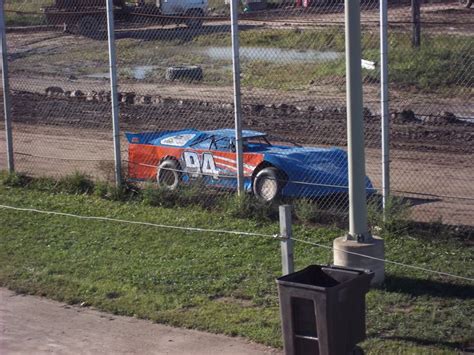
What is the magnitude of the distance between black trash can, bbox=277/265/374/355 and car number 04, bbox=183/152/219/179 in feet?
18.3

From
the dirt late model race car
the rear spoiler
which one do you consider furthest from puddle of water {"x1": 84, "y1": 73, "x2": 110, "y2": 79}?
the dirt late model race car

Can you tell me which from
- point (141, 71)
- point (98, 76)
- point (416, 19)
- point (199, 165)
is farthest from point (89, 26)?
point (199, 165)

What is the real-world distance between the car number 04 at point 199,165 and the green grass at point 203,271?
651mm

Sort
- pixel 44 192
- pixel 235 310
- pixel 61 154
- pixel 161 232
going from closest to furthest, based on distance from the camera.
→ pixel 235 310
pixel 161 232
pixel 44 192
pixel 61 154

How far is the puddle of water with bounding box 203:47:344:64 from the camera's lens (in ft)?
66.8

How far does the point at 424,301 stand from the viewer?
8.66 meters

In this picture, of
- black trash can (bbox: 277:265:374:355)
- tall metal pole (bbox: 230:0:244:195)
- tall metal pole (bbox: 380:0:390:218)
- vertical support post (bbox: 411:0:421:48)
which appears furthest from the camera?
vertical support post (bbox: 411:0:421:48)

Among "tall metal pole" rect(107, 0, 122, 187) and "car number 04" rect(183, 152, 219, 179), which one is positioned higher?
"tall metal pole" rect(107, 0, 122, 187)

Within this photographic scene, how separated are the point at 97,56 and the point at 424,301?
85.6ft

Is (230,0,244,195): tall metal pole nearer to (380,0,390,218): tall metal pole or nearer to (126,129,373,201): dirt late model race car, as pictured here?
(126,129,373,201): dirt late model race car

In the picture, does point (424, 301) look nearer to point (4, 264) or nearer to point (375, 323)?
point (375, 323)

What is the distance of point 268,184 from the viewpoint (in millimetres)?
12117

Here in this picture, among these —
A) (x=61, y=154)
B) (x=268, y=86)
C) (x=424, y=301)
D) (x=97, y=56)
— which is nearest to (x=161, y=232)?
(x=424, y=301)

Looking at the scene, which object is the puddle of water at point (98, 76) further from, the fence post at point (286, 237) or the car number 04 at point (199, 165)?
the fence post at point (286, 237)
